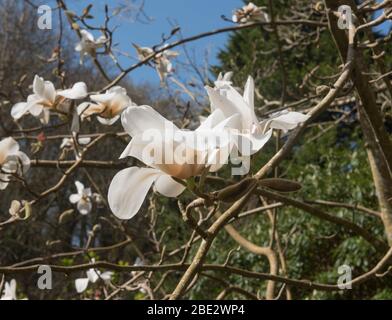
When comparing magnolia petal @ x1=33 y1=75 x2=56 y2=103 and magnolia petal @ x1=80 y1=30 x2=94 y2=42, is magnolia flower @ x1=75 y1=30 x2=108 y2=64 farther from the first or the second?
magnolia petal @ x1=33 y1=75 x2=56 y2=103

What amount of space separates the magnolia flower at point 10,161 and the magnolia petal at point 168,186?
22.2 inches

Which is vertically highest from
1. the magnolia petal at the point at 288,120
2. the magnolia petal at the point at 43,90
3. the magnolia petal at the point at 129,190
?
the magnolia petal at the point at 43,90

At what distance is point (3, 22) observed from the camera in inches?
395

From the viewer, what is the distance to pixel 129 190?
1.96ft

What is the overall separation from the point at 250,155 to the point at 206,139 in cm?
7

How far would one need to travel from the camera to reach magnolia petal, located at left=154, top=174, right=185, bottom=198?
0.62m

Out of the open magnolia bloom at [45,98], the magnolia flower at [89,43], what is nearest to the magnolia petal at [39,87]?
the open magnolia bloom at [45,98]

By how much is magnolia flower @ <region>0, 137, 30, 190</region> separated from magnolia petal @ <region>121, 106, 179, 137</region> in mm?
576

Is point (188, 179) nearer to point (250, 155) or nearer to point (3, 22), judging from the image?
point (250, 155)

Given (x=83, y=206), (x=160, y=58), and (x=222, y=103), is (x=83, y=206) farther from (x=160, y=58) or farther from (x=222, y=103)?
(x=222, y=103)

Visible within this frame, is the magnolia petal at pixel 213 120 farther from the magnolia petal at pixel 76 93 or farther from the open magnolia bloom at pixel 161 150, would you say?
the magnolia petal at pixel 76 93

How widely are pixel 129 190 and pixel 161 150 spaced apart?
62 millimetres

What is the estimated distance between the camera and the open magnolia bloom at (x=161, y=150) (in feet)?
1.83
